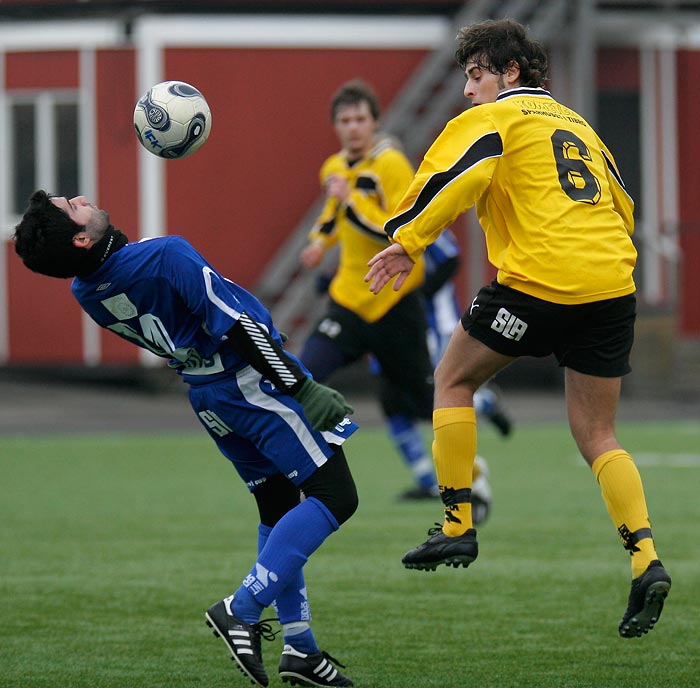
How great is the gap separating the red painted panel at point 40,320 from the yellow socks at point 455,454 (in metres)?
16.5

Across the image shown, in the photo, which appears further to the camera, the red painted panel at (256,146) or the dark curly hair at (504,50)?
the red painted panel at (256,146)

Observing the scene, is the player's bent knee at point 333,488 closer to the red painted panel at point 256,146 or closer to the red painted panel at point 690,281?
the red painted panel at point 256,146

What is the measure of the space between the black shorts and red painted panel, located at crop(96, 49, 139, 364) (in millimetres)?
16163

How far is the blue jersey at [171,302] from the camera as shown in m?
5.09

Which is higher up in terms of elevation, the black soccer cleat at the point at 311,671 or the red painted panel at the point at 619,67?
the red painted panel at the point at 619,67

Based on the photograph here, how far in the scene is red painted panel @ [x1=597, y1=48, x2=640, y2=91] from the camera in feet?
74.3

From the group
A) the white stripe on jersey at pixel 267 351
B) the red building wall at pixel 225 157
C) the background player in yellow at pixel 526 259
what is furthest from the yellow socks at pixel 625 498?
the red building wall at pixel 225 157

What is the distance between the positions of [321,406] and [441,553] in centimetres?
82

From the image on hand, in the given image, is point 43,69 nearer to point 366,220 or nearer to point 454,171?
point 366,220

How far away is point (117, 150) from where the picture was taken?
71.3 ft

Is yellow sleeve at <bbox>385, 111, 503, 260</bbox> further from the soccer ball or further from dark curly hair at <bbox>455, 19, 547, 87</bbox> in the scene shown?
the soccer ball

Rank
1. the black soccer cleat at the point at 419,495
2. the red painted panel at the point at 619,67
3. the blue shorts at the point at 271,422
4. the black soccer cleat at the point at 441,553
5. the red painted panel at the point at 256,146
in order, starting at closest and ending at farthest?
the blue shorts at the point at 271,422 → the black soccer cleat at the point at 441,553 → the black soccer cleat at the point at 419,495 → the red painted panel at the point at 256,146 → the red painted panel at the point at 619,67

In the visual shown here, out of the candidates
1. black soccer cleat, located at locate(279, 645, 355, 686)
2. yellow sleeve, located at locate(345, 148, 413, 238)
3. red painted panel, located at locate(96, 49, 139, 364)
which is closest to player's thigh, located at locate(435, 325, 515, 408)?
black soccer cleat, located at locate(279, 645, 355, 686)

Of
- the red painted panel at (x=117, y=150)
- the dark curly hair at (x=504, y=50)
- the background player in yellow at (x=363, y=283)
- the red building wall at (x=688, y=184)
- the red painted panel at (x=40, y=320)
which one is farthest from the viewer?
the red building wall at (x=688, y=184)
